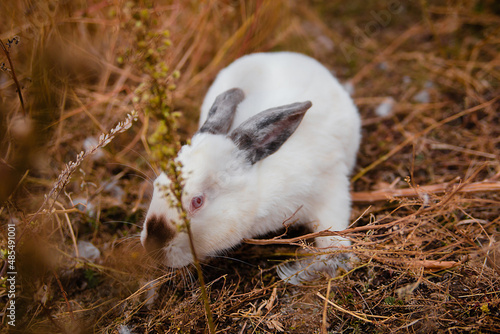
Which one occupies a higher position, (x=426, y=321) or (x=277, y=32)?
(x=277, y=32)

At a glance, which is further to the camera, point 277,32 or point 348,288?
point 277,32

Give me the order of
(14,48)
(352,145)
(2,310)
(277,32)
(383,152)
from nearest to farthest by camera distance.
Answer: (2,310)
(14,48)
(352,145)
(383,152)
(277,32)

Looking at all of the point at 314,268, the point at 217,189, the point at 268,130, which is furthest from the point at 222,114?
the point at 314,268

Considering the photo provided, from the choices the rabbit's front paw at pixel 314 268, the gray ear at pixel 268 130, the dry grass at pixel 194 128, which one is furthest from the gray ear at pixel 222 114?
the rabbit's front paw at pixel 314 268

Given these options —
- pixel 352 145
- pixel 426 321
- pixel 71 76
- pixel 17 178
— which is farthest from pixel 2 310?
pixel 352 145

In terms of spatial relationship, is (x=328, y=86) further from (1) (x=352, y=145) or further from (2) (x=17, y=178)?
(2) (x=17, y=178)

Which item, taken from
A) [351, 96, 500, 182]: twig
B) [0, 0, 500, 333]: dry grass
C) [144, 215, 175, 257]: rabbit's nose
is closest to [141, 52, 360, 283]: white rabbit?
[144, 215, 175, 257]: rabbit's nose

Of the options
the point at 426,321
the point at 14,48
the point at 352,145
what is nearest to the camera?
the point at 426,321
